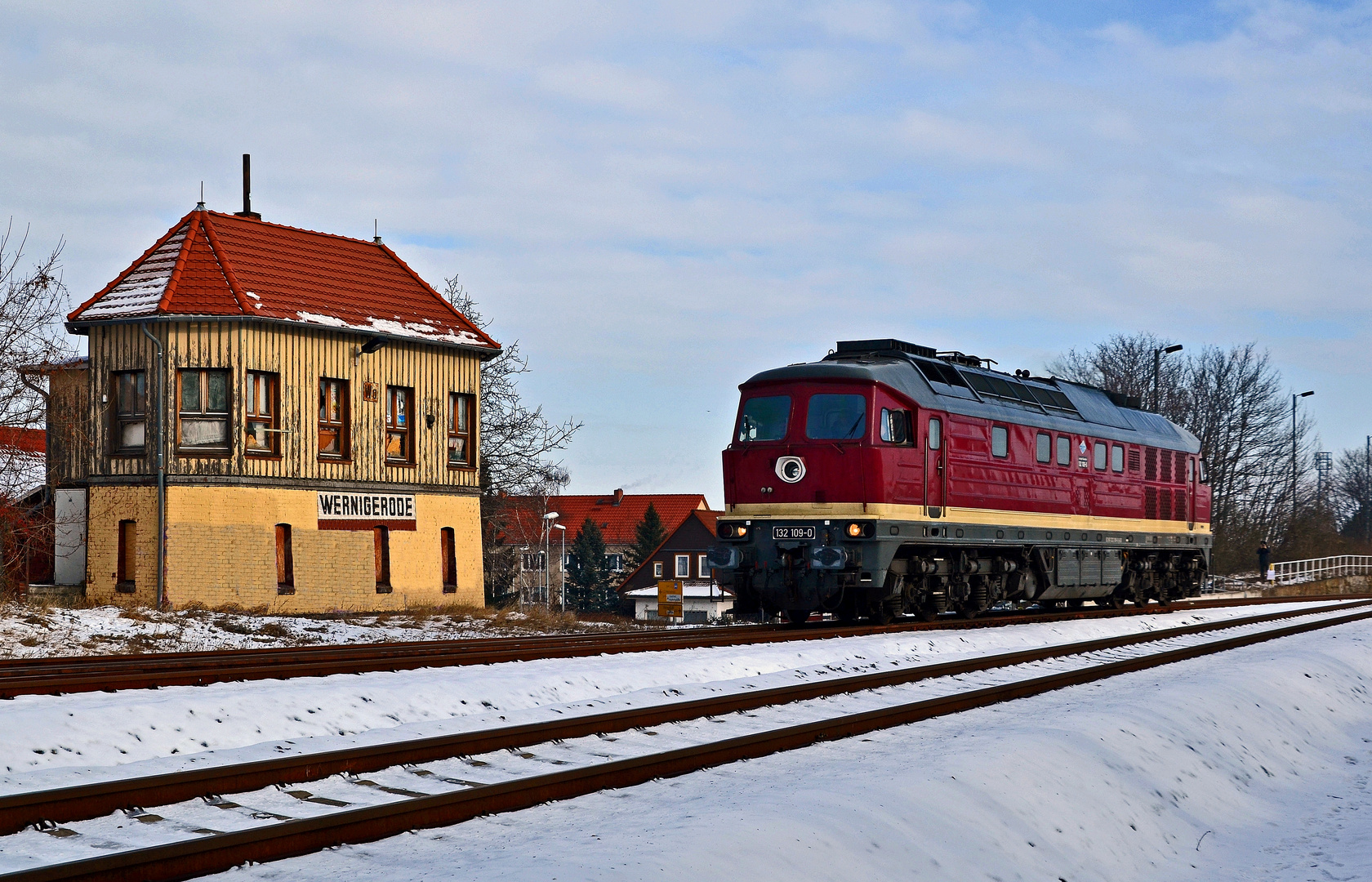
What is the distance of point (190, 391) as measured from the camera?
89.6ft

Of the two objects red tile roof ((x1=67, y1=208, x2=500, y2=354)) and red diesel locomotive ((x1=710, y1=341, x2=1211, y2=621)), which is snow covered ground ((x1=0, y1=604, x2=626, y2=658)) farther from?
red tile roof ((x1=67, y1=208, x2=500, y2=354))

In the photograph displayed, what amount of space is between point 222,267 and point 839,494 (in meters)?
16.0

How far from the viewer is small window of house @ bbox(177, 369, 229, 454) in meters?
27.1

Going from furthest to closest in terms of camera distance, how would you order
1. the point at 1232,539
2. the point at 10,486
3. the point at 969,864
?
the point at 1232,539
the point at 10,486
the point at 969,864

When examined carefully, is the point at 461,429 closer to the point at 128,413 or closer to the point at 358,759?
the point at 128,413

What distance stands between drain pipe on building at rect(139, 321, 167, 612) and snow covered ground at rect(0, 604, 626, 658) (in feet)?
9.55

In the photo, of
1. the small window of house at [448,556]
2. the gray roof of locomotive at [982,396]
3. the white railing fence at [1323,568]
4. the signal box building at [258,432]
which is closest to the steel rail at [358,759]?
the gray roof of locomotive at [982,396]

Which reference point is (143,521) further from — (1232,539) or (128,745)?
(1232,539)

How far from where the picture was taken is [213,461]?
1061 inches

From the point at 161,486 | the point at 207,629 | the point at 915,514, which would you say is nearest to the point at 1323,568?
the point at 915,514

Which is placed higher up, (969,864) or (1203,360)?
(1203,360)

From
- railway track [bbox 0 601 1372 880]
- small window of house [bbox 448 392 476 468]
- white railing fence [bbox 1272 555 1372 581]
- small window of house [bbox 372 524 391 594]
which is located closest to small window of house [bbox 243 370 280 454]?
small window of house [bbox 372 524 391 594]

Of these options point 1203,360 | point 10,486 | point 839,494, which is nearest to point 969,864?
point 839,494

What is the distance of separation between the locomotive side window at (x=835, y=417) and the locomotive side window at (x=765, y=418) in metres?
0.42
